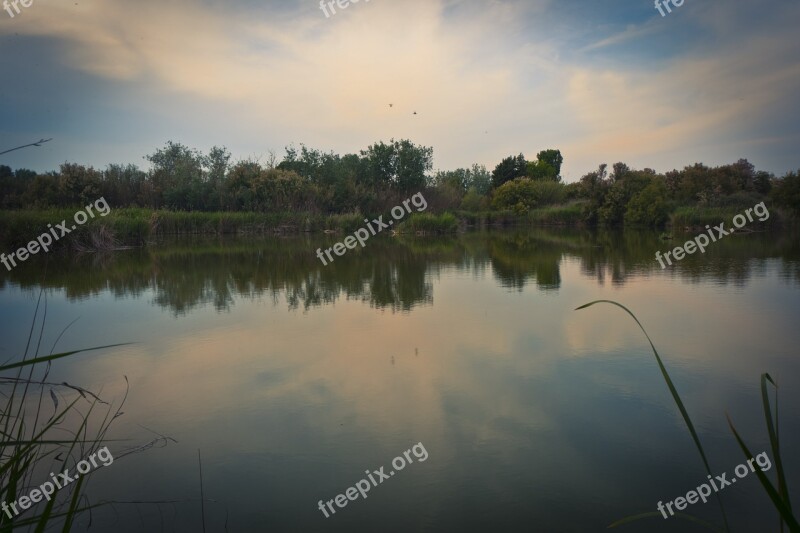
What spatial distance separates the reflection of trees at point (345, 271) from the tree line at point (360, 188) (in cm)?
1556

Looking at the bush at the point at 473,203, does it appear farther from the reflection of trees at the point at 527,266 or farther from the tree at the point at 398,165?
the reflection of trees at the point at 527,266

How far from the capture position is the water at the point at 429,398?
278 cm

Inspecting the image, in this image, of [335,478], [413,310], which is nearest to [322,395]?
[335,478]

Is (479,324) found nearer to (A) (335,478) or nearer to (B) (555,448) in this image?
(B) (555,448)

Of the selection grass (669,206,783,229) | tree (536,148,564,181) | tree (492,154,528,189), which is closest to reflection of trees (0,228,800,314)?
grass (669,206,783,229)

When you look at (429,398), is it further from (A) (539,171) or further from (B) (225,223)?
(A) (539,171)

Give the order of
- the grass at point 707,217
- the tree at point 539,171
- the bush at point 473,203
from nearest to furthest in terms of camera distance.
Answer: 1. the grass at point 707,217
2. the bush at point 473,203
3. the tree at point 539,171

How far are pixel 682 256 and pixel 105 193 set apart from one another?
30.9m

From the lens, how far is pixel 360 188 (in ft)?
116

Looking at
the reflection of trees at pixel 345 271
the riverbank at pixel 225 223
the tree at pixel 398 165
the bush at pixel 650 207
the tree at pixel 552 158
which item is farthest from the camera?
the tree at pixel 552 158

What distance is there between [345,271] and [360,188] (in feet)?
79.0

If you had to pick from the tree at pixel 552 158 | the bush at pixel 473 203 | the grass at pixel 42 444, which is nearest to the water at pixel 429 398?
the grass at pixel 42 444

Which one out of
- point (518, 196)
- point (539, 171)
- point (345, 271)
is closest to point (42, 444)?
point (345, 271)

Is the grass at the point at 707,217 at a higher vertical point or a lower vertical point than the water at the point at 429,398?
higher
